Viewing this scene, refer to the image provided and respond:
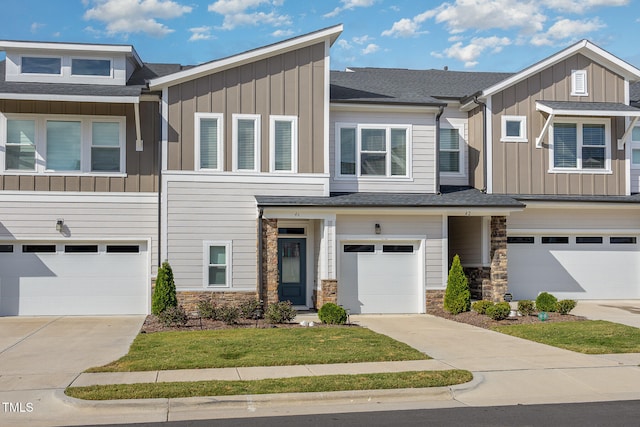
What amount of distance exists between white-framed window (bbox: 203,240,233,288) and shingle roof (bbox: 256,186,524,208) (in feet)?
5.53

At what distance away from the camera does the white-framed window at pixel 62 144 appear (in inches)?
788

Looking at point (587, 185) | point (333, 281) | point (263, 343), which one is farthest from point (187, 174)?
point (587, 185)

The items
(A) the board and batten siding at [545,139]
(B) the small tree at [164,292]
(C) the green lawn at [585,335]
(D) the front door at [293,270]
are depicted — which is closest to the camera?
(C) the green lawn at [585,335]

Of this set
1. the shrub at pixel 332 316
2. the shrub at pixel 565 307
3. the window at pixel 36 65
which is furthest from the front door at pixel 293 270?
the window at pixel 36 65

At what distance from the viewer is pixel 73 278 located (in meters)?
20.3

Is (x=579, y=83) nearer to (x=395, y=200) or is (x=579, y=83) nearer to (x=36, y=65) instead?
(x=395, y=200)

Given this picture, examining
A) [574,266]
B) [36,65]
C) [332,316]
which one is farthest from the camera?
[574,266]

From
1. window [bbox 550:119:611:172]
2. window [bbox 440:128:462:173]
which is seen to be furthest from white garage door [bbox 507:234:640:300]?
window [bbox 440:128:462:173]

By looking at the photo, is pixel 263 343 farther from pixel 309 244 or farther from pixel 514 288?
pixel 514 288

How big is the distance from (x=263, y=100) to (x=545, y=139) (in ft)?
Answer: 28.6

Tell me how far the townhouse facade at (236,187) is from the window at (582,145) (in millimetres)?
811

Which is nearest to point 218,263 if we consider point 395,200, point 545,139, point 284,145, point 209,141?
point 209,141

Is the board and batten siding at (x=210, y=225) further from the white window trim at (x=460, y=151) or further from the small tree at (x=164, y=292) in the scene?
the white window trim at (x=460, y=151)

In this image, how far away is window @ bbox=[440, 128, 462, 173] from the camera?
23188 millimetres
